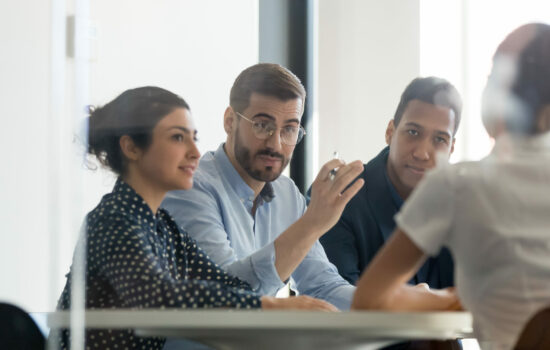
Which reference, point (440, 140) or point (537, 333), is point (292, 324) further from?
point (440, 140)

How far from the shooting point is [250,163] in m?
1.85

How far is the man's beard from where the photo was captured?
1839mm

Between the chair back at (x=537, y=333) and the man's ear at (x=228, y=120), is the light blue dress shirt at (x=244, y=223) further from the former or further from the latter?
the chair back at (x=537, y=333)

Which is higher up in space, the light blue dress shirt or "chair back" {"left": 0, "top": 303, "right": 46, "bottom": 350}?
the light blue dress shirt

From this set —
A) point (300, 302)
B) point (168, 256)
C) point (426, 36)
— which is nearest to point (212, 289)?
point (300, 302)

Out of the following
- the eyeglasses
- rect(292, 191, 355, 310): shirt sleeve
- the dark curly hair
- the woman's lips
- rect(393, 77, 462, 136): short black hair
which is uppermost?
the dark curly hair

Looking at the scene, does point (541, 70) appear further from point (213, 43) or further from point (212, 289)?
point (213, 43)

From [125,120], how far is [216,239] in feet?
1.07

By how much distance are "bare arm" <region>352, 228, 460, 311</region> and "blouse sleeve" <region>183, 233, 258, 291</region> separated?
0.53 m

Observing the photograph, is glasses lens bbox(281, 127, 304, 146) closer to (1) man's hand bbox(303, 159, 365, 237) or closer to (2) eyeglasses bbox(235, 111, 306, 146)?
(2) eyeglasses bbox(235, 111, 306, 146)

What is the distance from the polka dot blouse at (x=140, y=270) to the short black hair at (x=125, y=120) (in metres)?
0.12

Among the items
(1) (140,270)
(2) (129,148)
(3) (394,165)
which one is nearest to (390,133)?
(3) (394,165)

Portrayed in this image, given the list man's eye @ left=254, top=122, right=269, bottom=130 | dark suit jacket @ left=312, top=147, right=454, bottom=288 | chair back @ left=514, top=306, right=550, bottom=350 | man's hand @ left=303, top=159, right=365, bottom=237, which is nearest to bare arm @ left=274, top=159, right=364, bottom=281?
man's hand @ left=303, top=159, right=365, bottom=237

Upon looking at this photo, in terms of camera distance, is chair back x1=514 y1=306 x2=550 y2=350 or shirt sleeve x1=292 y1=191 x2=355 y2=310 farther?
shirt sleeve x1=292 y1=191 x2=355 y2=310
